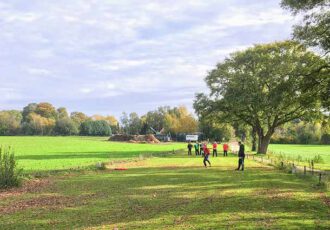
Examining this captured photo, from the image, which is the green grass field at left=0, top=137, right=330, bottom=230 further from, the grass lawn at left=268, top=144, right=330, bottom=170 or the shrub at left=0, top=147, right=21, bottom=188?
the grass lawn at left=268, top=144, right=330, bottom=170

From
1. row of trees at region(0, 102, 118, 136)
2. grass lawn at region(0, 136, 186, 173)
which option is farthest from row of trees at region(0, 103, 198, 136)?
grass lawn at region(0, 136, 186, 173)

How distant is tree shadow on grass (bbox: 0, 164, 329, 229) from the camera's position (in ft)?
36.6

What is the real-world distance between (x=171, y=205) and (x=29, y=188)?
908cm

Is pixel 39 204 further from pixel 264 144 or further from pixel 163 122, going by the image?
pixel 163 122

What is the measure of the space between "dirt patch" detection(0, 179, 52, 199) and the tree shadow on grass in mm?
1099

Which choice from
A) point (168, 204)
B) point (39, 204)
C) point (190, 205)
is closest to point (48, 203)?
point (39, 204)

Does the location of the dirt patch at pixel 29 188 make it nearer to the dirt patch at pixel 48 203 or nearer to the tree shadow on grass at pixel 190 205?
the tree shadow on grass at pixel 190 205

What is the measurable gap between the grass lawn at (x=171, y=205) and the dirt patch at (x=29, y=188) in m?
0.27

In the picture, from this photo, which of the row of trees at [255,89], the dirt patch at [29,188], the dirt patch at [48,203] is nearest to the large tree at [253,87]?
the row of trees at [255,89]

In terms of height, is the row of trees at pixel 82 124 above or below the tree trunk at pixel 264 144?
above

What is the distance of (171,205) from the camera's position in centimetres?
1393

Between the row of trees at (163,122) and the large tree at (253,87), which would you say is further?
the row of trees at (163,122)

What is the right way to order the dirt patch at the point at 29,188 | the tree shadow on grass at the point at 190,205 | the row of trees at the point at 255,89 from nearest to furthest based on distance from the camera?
the tree shadow on grass at the point at 190,205, the dirt patch at the point at 29,188, the row of trees at the point at 255,89

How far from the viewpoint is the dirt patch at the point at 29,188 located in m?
18.1
